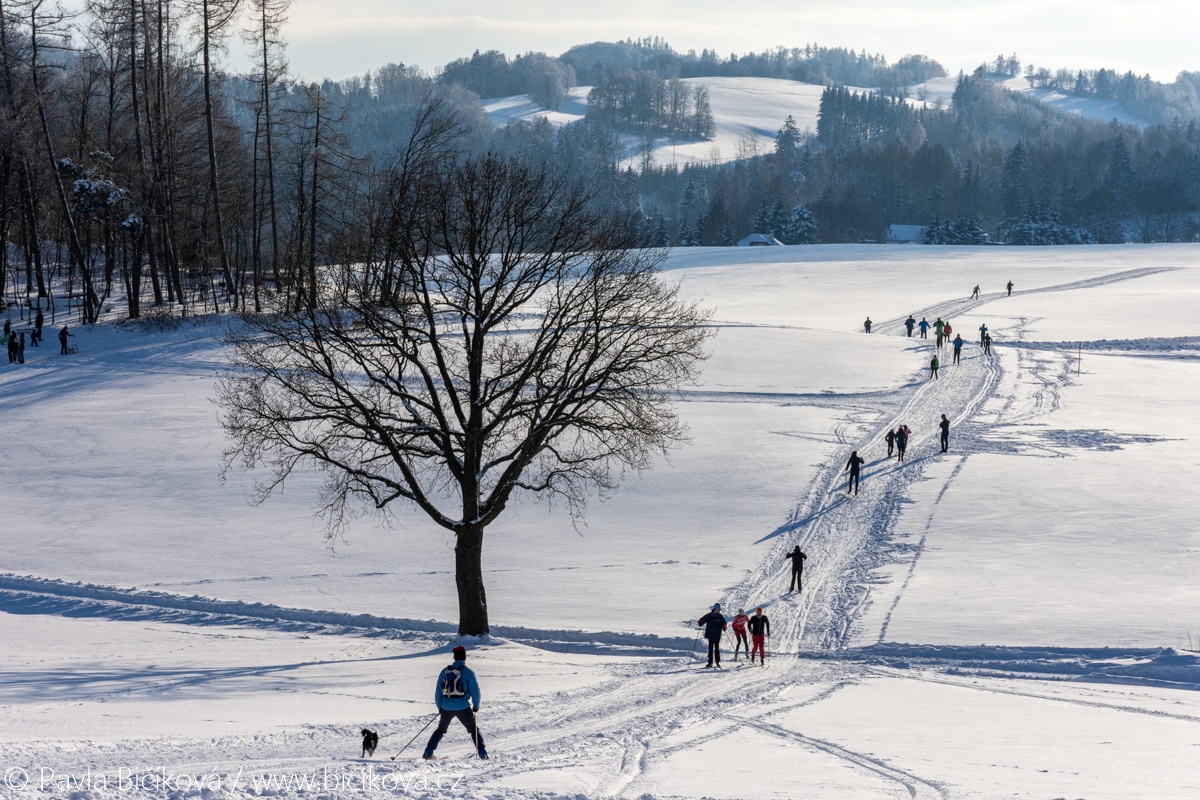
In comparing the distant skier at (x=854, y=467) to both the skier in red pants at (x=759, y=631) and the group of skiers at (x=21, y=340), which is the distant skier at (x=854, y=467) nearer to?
the skier in red pants at (x=759, y=631)

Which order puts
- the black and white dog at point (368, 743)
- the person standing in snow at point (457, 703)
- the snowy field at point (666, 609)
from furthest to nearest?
1. the person standing in snow at point (457, 703)
2. the snowy field at point (666, 609)
3. the black and white dog at point (368, 743)

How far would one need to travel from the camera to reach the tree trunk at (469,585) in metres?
17.3

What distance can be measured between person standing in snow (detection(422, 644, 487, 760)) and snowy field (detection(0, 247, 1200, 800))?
1.10 ft

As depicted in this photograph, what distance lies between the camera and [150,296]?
5366cm

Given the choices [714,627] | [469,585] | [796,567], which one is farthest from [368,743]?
[796,567]

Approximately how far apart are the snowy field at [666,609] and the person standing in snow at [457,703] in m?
0.33

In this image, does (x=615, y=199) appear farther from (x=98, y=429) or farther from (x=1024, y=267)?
(x=98, y=429)

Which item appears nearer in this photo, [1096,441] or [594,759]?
[594,759]

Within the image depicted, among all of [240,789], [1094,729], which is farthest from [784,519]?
[240,789]

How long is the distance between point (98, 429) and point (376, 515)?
40.1 ft

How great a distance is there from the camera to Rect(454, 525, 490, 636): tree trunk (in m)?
17.3

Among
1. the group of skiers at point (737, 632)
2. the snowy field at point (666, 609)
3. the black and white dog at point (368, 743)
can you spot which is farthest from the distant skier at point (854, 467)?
the black and white dog at point (368, 743)

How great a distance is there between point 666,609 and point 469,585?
13.1 feet

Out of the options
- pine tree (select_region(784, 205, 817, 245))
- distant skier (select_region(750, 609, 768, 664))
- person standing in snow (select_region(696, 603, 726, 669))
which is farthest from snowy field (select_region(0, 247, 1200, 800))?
pine tree (select_region(784, 205, 817, 245))
